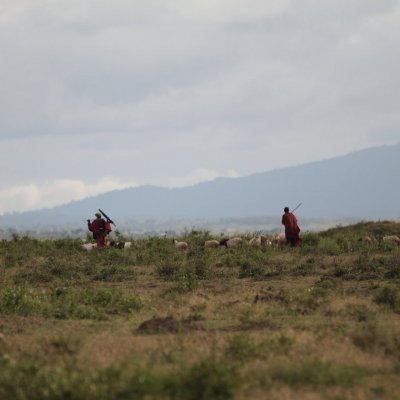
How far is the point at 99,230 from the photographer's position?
85.7 feet

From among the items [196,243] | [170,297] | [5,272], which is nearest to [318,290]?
[170,297]

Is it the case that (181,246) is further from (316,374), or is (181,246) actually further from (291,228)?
(316,374)

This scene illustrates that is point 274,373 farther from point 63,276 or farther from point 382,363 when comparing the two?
point 63,276

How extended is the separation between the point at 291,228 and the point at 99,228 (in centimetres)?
681

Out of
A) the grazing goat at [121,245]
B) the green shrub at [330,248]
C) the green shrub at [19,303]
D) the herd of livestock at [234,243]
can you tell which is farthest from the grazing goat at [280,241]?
the green shrub at [19,303]

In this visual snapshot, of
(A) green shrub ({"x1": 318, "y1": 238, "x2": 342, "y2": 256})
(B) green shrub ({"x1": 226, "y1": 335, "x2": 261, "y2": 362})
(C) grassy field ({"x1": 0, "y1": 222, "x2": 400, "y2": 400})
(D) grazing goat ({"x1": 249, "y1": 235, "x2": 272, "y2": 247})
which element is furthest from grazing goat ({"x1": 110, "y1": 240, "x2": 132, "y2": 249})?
(B) green shrub ({"x1": 226, "y1": 335, "x2": 261, "y2": 362})

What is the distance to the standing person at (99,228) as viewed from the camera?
1020 inches

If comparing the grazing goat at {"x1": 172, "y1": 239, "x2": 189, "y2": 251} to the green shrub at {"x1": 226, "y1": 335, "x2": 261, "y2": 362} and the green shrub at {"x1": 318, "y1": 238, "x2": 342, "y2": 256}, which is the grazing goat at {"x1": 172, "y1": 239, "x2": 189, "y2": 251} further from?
the green shrub at {"x1": 226, "y1": 335, "x2": 261, "y2": 362}

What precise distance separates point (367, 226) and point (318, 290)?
68.0 feet

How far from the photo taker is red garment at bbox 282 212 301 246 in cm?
2489

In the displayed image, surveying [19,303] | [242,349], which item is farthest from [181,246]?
[242,349]

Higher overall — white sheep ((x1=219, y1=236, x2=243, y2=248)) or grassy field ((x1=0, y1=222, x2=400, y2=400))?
white sheep ((x1=219, y1=236, x2=243, y2=248))

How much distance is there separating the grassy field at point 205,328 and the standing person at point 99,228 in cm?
335

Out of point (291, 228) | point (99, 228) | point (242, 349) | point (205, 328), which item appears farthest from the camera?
point (99, 228)
